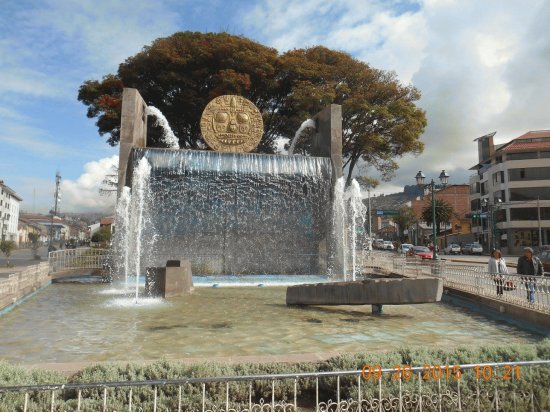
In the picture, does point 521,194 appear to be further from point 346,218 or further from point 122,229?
point 122,229

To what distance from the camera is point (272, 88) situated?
33.9 m

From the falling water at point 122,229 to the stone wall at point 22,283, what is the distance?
107 inches

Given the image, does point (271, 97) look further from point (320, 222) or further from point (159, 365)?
point (159, 365)

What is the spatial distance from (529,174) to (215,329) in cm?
6064

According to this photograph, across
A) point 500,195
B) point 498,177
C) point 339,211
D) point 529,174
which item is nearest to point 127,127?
point 339,211

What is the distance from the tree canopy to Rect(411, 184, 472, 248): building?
5258 cm

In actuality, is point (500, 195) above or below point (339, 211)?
above

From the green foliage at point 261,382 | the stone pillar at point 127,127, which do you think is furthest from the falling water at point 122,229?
the green foliage at point 261,382

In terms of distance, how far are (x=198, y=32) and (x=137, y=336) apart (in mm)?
31292

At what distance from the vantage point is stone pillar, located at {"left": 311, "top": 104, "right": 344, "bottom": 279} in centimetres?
2120

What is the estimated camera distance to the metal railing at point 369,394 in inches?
161

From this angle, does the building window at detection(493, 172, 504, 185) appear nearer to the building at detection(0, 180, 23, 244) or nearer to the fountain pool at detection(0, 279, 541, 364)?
the fountain pool at detection(0, 279, 541, 364)

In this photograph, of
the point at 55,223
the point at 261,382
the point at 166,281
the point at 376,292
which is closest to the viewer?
the point at 261,382
